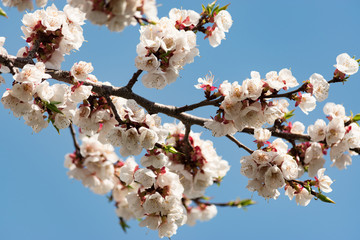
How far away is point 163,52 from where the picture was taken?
3.76m

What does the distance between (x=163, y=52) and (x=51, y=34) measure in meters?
1.41

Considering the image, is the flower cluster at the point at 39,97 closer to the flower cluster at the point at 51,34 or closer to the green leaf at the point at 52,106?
the green leaf at the point at 52,106

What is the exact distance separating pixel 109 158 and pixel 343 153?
3520mm

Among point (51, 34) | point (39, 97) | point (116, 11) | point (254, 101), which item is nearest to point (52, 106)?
point (39, 97)

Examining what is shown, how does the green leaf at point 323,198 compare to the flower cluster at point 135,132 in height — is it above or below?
below

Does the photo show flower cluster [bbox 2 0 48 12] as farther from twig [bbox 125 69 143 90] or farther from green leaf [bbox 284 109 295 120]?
green leaf [bbox 284 109 295 120]

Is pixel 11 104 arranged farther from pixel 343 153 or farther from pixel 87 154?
pixel 343 153

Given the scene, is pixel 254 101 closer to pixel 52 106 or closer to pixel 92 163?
pixel 52 106

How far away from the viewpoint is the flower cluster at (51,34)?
416 centimetres

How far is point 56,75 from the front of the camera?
3.99 meters

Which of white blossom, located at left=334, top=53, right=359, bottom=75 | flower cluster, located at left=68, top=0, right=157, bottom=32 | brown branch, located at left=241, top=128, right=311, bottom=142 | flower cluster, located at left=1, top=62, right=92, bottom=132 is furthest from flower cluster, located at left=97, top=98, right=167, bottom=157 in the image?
white blossom, located at left=334, top=53, right=359, bottom=75

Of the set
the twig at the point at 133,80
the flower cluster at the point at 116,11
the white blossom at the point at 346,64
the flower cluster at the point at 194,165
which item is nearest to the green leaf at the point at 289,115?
the white blossom at the point at 346,64

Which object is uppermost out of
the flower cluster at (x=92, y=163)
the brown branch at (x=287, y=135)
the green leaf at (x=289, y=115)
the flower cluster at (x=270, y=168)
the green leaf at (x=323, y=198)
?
the flower cluster at (x=92, y=163)

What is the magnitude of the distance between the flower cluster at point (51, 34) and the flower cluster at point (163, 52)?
94 cm
